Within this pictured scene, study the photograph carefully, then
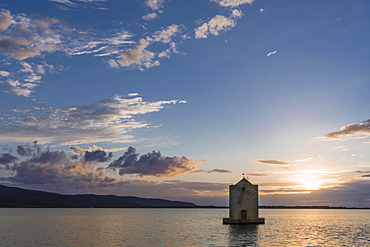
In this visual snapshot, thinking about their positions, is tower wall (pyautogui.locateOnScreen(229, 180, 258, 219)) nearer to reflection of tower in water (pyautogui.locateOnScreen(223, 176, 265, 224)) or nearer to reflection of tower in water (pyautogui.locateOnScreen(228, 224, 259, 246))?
reflection of tower in water (pyautogui.locateOnScreen(223, 176, 265, 224))

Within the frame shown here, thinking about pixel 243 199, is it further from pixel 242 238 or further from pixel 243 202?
pixel 242 238

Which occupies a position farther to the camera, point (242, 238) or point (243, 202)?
point (243, 202)

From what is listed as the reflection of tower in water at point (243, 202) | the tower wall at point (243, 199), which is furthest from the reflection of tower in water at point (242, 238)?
the tower wall at point (243, 199)

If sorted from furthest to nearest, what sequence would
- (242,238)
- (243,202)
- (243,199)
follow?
(243,202) → (243,199) → (242,238)

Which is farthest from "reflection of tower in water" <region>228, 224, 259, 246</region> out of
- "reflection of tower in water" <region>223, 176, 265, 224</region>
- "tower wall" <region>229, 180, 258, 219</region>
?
"tower wall" <region>229, 180, 258, 219</region>

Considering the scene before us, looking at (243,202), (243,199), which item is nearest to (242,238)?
(243,199)

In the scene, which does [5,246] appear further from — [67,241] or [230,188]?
[230,188]

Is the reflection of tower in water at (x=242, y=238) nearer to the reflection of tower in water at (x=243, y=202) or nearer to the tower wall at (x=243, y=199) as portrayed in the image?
the reflection of tower in water at (x=243, y=202)

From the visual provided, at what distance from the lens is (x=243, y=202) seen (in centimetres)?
7206

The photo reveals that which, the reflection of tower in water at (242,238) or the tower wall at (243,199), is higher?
the tower wall at (243,199)

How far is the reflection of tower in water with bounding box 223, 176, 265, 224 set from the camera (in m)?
71.5

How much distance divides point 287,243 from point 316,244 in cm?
430

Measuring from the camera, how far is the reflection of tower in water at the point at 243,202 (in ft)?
235

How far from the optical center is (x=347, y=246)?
52781 millimetres
